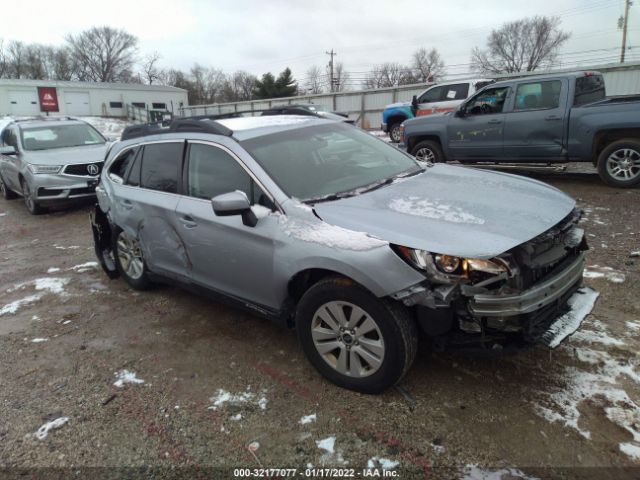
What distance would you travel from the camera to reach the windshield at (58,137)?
9.32 metres

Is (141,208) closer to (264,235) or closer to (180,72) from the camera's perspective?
(264,235)

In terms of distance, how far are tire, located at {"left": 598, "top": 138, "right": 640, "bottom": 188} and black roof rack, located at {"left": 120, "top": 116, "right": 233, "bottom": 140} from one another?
6.57 metres

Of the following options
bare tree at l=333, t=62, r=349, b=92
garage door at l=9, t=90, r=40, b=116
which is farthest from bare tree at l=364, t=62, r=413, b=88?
garage door at l=9, t=90, r=40, b=116

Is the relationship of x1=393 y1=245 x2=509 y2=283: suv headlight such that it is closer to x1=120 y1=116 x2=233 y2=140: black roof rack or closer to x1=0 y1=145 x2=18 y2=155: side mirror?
x1=120 y1=116 x2=233 y2=140: black roof rack

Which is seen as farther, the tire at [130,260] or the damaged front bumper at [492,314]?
the tire at [130,260]

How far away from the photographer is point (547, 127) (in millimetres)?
7742

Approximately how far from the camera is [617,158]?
7.30 meters

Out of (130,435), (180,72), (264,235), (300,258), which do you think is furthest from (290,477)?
(180,72)

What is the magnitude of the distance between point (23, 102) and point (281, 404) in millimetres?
48976

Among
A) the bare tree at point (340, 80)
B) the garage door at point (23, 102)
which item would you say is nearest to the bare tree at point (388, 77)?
the bare tree at point (340, 80)

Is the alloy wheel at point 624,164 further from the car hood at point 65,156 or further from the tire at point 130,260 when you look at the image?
the car hood at point 65,156

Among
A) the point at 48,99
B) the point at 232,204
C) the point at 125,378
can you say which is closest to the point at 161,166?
the point at 232,204

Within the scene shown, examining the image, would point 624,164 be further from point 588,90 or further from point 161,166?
point 161,166

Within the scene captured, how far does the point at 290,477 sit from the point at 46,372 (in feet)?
7.36
